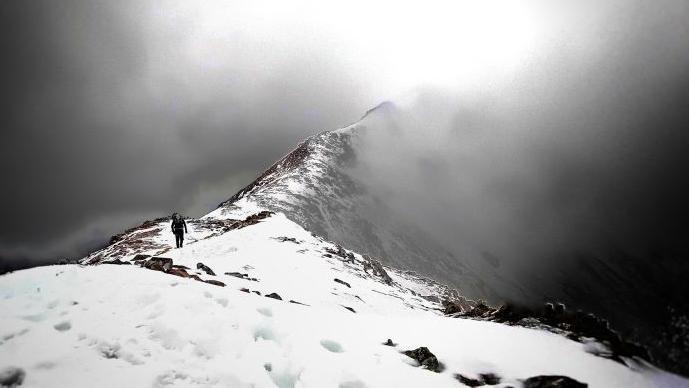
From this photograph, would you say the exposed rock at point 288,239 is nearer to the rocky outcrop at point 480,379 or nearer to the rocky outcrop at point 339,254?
the rocky outcrop at point 339,254

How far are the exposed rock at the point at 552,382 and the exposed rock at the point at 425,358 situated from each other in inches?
66.1

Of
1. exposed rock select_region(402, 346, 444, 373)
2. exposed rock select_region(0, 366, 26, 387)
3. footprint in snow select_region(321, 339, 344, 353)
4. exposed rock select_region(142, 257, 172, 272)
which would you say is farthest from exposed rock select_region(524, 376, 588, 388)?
exposed rock select_region(142, 257, 172, 272)

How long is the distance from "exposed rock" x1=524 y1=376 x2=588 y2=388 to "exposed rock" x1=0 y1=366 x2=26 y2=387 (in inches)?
313

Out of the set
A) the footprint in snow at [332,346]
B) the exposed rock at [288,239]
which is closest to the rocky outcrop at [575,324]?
the footprint in snow at [332,346]

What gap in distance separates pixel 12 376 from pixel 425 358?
6.93 m

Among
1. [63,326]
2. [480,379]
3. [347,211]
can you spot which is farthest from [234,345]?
[347,211]

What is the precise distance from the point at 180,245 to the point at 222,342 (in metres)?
24.8

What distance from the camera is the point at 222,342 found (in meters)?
6.71

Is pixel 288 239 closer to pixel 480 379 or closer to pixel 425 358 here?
pixel 425 358

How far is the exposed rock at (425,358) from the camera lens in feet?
25.2

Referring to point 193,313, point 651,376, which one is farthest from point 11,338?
point 651,376

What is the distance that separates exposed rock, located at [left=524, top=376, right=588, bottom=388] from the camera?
643 centimetres

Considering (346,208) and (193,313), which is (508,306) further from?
(346,208)

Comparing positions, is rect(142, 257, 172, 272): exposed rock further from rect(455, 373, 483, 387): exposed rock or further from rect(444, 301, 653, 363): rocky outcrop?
rect(444, 301, 653, 363): rocky outcrop
